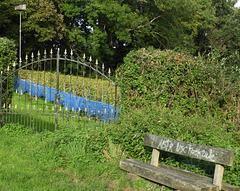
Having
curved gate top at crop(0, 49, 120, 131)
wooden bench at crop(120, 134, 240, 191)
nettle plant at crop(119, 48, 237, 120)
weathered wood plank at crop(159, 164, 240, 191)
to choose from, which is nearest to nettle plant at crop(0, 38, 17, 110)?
curved gate top at crop(0, 49, 120, 131)

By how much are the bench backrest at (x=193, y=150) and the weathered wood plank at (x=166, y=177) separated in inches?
12.7

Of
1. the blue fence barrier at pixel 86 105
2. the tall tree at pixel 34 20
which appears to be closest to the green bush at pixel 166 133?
the blue fence barrier at pixel 86 105

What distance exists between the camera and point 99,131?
5.79 m

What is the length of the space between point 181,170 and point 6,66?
567 centimetres

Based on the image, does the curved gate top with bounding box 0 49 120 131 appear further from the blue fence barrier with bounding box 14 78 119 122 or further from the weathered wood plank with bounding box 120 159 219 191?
the weathered wood plank with bounding box 120 159 219 191

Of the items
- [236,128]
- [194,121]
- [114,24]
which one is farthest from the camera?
[114,24]

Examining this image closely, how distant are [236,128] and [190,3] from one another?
20639mm

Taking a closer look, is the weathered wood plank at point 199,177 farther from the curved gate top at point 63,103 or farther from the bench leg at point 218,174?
the curved gate top at point 63,103

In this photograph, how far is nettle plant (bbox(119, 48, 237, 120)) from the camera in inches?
249

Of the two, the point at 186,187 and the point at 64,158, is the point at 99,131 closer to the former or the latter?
the point at 64,158

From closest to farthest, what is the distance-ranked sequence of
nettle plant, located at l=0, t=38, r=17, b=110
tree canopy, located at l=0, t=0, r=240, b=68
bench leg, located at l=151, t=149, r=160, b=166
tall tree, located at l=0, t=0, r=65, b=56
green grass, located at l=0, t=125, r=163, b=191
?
green grass, located at l=0, t=125, r=163, b=191 < bench leg, located at l=151, t=149, r=160, b=166 < nettle plant, located at l=0, t=38, r=17, b=110 < tall tree, located at l=0, t=0, r=65, b=56 < tree canopy, located at l=0, t=0, r=240, b=68

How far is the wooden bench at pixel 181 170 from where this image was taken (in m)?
3.84

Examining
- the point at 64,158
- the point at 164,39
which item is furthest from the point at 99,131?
the point at 164,39

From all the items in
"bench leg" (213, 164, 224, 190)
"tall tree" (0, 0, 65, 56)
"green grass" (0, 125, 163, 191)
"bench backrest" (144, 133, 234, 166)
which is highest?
"tall tree" (0, 0, 65, 56)
